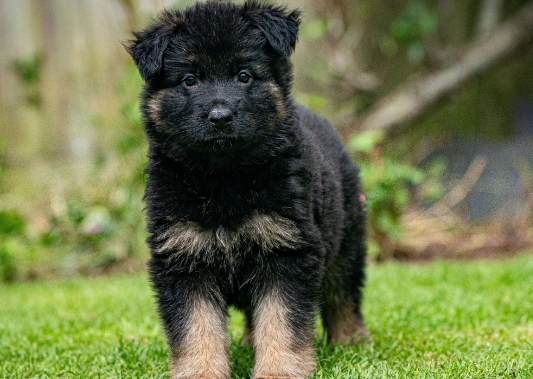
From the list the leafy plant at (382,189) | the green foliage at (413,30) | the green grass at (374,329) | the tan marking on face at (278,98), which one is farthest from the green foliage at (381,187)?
the tan marking on face at (278,98)

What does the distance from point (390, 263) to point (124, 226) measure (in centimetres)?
309

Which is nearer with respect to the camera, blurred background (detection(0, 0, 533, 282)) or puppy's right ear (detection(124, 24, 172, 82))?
puppy's right ear (detection(124, 24, 172, 82))

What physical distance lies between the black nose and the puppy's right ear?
43cm

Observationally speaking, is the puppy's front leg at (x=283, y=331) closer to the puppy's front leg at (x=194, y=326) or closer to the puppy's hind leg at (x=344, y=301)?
the puppy's front leg at (x=194, y=326)

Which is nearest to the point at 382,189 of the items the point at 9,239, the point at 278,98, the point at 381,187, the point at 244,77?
the point at 381,187

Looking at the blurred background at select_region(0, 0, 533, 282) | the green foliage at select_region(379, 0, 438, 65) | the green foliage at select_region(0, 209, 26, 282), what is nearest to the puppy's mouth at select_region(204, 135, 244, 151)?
the blurred background at select_region(0, 0, 533, 282)

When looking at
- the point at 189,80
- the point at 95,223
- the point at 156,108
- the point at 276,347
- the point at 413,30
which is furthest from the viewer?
the point at 413,30

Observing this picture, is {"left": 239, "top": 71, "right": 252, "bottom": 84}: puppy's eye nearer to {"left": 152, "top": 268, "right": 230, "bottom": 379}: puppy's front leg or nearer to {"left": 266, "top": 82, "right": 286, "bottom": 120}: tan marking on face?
{"left": 266, "top": 82, "right": 286, "bottom": 120}: tan marking on face

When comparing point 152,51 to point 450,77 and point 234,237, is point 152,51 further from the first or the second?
point 450,77

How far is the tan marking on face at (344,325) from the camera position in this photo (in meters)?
4.33

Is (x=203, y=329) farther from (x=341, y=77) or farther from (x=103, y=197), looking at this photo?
(x=341, y=77)

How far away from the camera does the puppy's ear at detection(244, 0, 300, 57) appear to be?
354cm

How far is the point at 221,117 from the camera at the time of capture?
3260 mm

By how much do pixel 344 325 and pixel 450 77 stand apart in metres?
6.38
